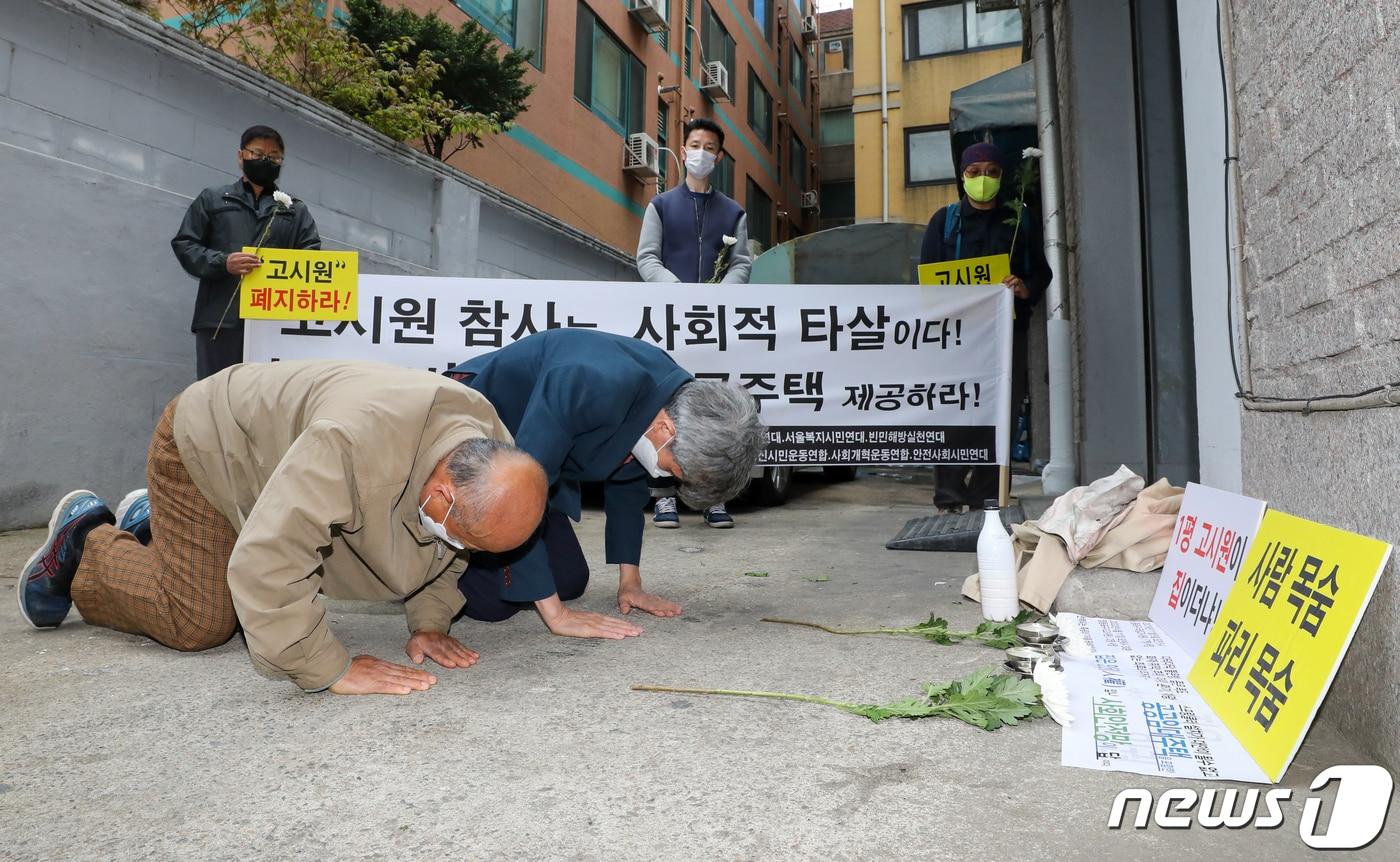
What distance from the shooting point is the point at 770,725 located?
1856 mm

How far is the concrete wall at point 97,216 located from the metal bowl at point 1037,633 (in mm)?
4219

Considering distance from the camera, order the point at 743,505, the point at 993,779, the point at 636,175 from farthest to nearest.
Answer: the point at 636,175, the point at 743,505, the point at 993,779

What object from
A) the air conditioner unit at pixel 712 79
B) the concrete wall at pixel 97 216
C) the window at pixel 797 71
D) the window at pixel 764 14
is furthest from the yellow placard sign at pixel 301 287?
the window at pixel 797 71

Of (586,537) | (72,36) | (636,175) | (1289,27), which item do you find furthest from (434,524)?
(636,175)

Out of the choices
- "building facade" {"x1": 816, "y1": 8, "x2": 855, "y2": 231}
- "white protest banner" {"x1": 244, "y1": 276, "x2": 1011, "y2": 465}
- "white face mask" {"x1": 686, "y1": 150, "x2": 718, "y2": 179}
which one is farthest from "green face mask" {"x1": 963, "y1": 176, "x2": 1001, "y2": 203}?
"building facade" {"x1": 816, "y1": 8, "x2": 855, "y2": 231}

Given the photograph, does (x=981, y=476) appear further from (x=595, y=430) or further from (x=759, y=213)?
Result: (x=759, y=213)

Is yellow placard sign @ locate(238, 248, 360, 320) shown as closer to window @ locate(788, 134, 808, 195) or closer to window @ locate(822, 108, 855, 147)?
window @ locate(788, 134, 808, 195)

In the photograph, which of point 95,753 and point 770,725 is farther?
point 770,725

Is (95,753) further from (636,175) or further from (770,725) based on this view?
(636,175)

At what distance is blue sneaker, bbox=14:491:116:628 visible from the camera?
247cm

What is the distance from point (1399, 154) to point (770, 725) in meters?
1.58

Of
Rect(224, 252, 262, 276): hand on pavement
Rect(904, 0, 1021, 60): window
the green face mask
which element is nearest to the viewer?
Rect(224, 252, 262, 276): hand on pavement

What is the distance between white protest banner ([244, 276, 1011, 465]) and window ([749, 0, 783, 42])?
60.9 ft

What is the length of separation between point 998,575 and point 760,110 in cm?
2040
